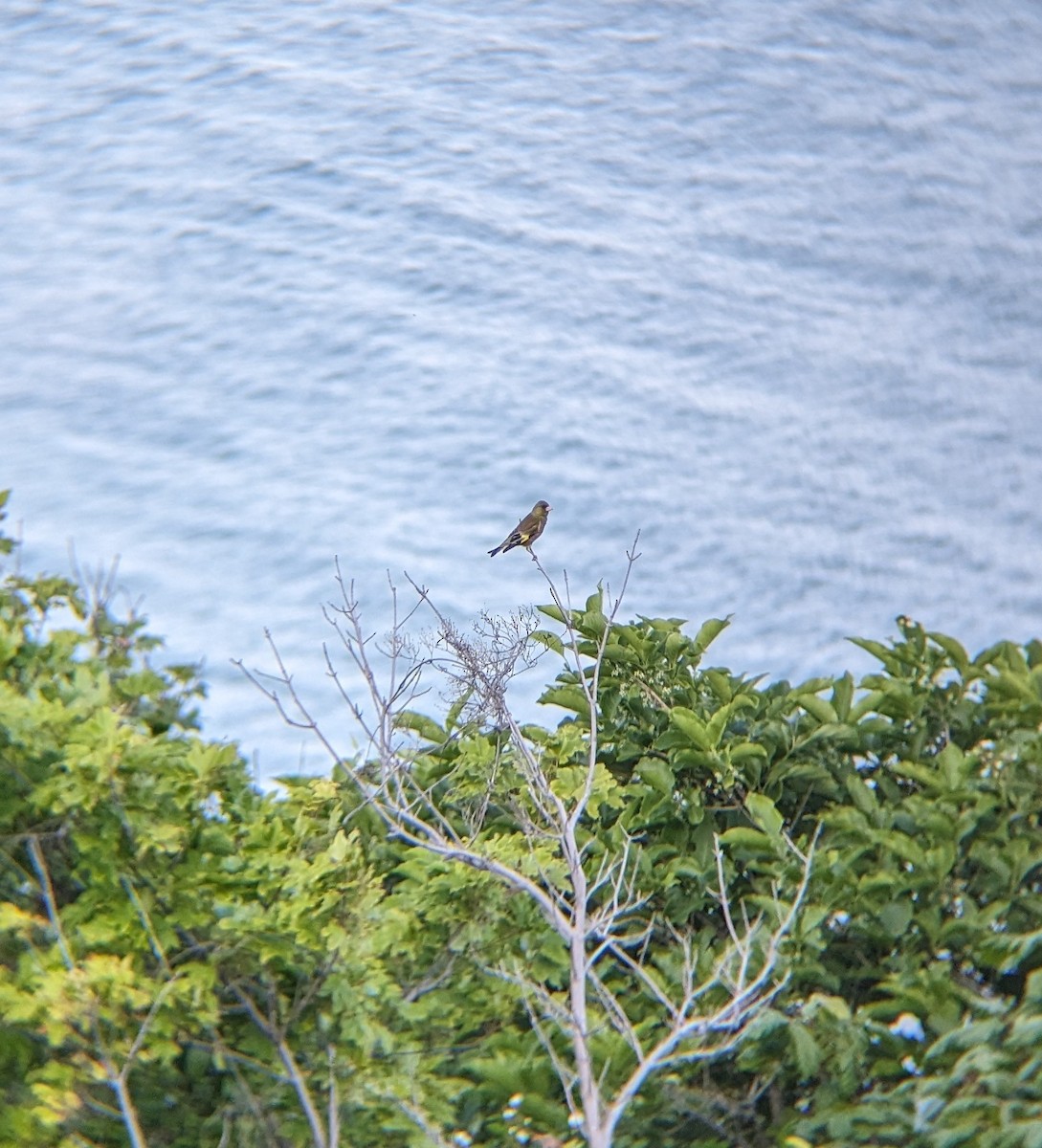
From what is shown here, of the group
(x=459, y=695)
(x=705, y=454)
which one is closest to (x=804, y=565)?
(x=705, y=454)

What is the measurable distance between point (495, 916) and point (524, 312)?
16.5 feet

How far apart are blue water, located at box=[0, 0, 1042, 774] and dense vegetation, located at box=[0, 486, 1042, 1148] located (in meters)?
2.51

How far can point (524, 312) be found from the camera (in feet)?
27.5

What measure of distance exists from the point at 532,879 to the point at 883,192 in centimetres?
587

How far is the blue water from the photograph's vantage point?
23.5ft

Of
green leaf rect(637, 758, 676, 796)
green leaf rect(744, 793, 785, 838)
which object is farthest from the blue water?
green leaf rect(744, 793, 785, 838)

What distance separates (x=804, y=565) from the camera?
23.5 ft

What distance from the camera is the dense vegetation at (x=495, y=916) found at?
338 cm

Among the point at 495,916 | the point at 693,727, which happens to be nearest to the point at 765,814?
the point at 693,727

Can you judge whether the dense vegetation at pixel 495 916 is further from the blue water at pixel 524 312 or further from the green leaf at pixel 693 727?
the blue water at pixel 524 312

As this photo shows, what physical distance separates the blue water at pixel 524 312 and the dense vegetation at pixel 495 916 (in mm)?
2512

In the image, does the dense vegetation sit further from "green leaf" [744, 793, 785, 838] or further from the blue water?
the blue water

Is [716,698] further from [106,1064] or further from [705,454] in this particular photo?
[705,454]

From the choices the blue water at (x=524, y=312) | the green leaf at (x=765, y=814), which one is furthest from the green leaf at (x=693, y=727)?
the blue water at (x=524, y=312)
